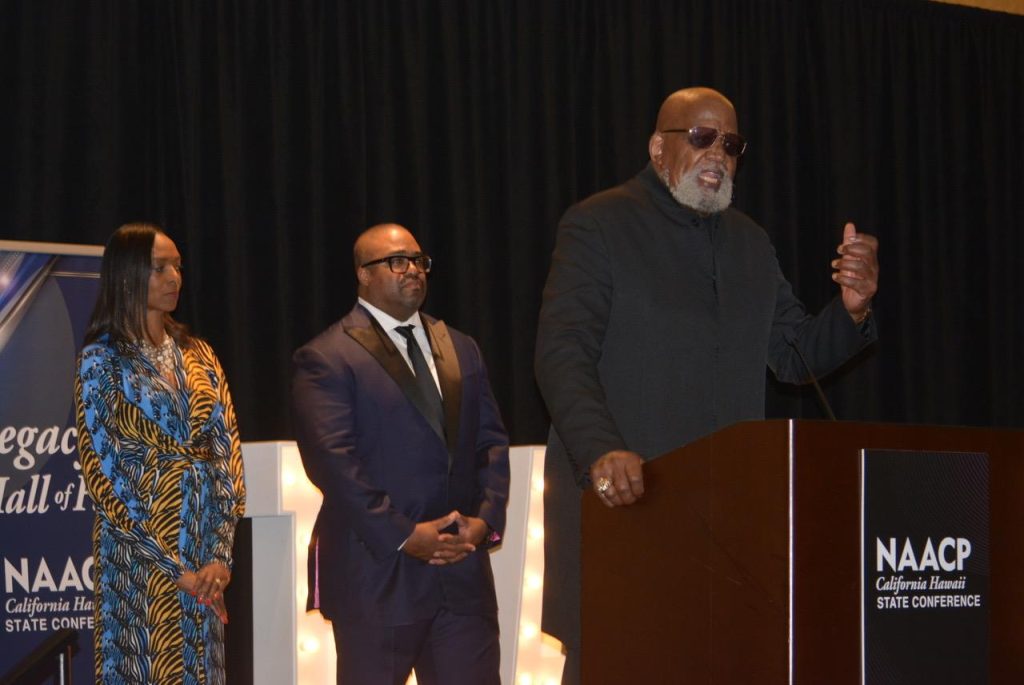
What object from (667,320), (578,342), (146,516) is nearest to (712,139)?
(667,320)

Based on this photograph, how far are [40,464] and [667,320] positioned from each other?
2.40 metres

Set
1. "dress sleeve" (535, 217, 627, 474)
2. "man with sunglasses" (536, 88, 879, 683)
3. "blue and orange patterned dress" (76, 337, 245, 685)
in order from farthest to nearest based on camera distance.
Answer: "blue and orange patterned dress" (76, 337, 245, 685) < "man with sunglasses" (536, 88, 879, 683) < "dress sleeve" (535, 217, 627, 474)

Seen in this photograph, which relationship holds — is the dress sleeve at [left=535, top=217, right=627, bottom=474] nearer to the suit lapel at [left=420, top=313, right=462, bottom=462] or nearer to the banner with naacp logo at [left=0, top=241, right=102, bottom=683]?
the suit lapel at [left=420, top=313, right=462, bottom=462]

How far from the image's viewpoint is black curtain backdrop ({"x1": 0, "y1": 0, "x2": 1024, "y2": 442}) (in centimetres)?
485

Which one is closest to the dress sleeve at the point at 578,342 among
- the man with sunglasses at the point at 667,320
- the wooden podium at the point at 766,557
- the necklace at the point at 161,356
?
the man with sunglasses at the point at 667,320

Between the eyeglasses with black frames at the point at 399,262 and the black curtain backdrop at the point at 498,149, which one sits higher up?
the black curtain backdrop at the point at 498,149

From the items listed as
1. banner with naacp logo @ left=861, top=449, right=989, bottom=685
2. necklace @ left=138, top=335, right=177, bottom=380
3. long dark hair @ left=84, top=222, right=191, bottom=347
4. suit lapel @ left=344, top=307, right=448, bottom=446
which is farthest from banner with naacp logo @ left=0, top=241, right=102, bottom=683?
banner with naacp logo @ left=861, top=449, right=989, bottom=685

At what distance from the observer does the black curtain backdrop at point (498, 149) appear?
485cm

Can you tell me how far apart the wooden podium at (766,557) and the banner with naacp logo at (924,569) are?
0.02 m

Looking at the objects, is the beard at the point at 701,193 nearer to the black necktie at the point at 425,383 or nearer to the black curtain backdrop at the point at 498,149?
the black necktie at the point at 425,383

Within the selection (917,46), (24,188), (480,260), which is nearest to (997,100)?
(917,46)

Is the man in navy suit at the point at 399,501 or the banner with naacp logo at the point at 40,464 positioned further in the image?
the banner with naacp logo at the point at 40,464

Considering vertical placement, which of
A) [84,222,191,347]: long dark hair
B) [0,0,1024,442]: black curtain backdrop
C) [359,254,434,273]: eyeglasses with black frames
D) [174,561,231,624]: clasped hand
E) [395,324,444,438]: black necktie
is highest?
[0,0,1024,442]: black curtain backdrop

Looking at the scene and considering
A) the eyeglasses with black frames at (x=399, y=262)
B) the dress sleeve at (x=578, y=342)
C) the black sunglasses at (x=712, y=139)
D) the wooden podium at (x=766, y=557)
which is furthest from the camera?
the eyeglasses with black frames at (x=399, y=262)
